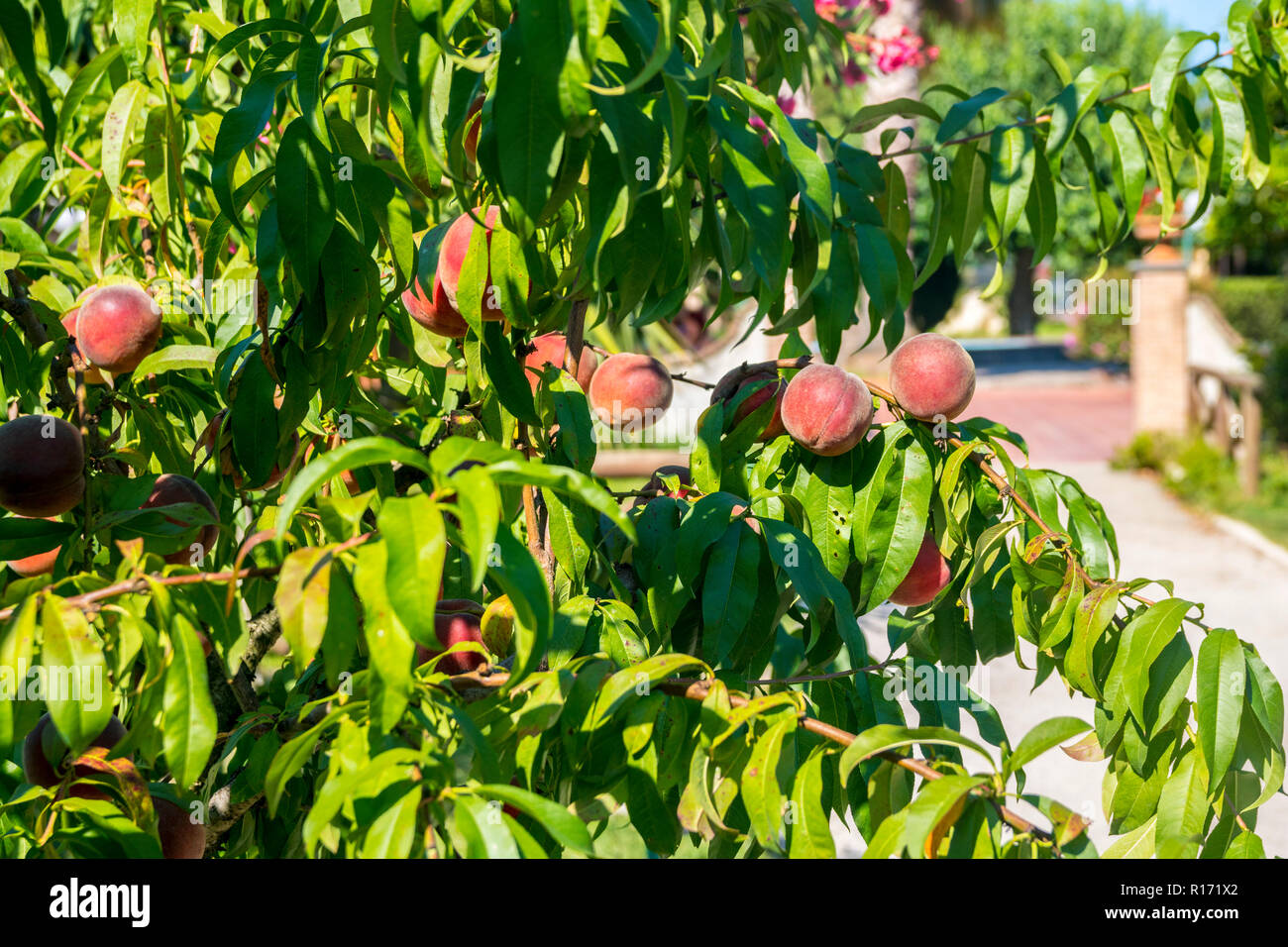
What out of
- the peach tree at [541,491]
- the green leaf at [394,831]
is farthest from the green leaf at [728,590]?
the green leaf at [394,831]

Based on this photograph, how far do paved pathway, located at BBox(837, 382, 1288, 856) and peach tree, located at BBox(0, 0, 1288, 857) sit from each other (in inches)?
11.0

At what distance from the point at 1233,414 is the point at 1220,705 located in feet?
29.4

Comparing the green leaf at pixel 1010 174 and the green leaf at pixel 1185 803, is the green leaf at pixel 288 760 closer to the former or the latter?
the green leaf at pixel 1185 803

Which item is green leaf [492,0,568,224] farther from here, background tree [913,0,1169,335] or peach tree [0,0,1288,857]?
background tree [913,0,1169,335]

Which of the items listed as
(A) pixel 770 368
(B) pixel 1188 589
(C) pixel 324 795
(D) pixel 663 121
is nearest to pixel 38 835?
(C) pixel 324 795

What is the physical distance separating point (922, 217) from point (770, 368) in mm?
21819

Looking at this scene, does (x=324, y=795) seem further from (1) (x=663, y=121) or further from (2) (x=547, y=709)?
(1) (x=663, y=121)

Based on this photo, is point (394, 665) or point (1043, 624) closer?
point (394, 665)

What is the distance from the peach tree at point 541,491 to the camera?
755 mm

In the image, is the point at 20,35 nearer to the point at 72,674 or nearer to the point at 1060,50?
the point at 72,674

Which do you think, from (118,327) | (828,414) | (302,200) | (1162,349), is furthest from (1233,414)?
(302,200)

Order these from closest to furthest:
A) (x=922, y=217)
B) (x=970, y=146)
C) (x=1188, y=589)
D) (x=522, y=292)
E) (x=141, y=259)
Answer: (x=522, y=292), (x=970, y=146), (x=141, y=259), (x=1188, y=589), (x=922, y=217)

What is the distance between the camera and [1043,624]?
3.61 feet

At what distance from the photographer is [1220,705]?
942mm
